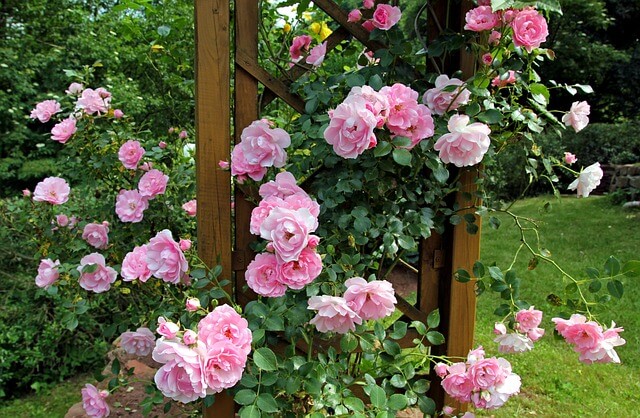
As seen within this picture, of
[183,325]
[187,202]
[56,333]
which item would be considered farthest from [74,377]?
[183,325]

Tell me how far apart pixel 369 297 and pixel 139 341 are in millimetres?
801

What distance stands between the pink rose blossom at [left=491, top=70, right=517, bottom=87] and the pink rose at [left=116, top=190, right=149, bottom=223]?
110cm

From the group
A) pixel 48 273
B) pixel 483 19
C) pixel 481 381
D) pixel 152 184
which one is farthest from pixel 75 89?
pixel 481 381

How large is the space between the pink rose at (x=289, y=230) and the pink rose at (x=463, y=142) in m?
0.38

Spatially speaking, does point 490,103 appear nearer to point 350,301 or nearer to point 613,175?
point 350,301

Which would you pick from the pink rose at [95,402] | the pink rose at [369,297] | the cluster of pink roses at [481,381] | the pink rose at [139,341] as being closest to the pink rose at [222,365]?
the pink rose at [369,297]

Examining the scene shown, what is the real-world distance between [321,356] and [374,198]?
0.41 m

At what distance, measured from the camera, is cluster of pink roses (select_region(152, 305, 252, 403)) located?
3.09 ft

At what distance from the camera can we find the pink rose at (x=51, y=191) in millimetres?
1672

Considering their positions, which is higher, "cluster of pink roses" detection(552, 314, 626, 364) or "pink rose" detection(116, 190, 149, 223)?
"pink rose" detection(116, 190, 149, 223)

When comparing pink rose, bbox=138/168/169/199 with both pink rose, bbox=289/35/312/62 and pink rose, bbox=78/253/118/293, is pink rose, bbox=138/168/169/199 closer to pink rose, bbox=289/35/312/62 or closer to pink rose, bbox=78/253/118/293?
pink rose, bbox=78/253/118/293

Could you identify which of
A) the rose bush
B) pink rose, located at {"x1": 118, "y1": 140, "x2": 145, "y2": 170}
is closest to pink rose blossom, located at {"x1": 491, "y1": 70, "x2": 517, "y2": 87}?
the rose bush

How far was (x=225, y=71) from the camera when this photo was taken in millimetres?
1311

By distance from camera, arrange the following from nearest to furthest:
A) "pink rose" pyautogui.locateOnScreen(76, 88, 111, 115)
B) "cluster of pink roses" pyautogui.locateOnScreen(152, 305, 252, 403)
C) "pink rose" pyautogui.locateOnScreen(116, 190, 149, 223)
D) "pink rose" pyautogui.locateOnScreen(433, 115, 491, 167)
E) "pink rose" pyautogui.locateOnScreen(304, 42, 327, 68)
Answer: "cluster of pink roses" pyautogui.locateOnScreen(152, 305, 252, 403) → "pink rose" pyautogui.locateOnScreen(433, 115, 491, 167) → "pink rose" pyautogui.locateOnScreen(304, 42, 327, 68) → "pink rose" pyautogui.locateOnScreen(116, 190, 149, 223) → "pink rose" pyautogui.locateOnScreen(76, 88, 111, 115)
